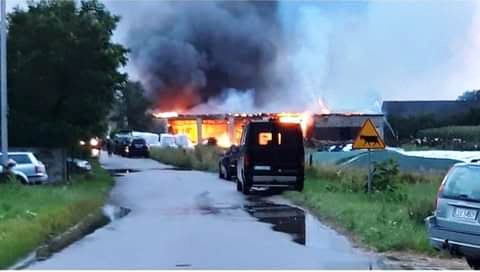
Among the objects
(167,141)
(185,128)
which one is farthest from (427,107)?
(167,141)

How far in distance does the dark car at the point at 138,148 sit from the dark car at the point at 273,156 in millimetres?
37767

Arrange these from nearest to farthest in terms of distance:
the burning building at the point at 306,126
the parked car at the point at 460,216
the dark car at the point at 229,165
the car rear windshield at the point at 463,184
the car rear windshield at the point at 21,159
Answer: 1. the parked car at the point at 460,216
2. the car rear windshield at the point at 463,184
3. the car rear windshield at the point at 21,159
4. the dark car at the point at 229,165
5. the burning building at the point at 306,126

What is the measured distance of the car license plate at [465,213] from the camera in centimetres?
1180

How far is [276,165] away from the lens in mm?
29203

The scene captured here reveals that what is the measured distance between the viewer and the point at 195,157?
52781 mm

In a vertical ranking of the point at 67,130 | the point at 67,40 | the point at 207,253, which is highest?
the point at 67,40

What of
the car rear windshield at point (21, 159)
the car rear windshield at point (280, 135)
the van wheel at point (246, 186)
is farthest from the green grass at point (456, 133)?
the car rear windshield at point (21, 159)

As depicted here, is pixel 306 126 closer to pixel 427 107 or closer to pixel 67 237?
pixel 427 107

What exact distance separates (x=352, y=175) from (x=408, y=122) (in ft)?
144

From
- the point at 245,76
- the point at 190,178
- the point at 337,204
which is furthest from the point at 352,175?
the point at 245,76

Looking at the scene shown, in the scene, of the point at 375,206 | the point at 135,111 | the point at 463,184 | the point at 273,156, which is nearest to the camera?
the point at 463,184

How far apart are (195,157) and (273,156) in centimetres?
2376

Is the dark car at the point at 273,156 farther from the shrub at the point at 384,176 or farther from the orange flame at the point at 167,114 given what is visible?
the orange flame at the point at 167,114

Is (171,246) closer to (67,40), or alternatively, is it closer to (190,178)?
(67,40)
